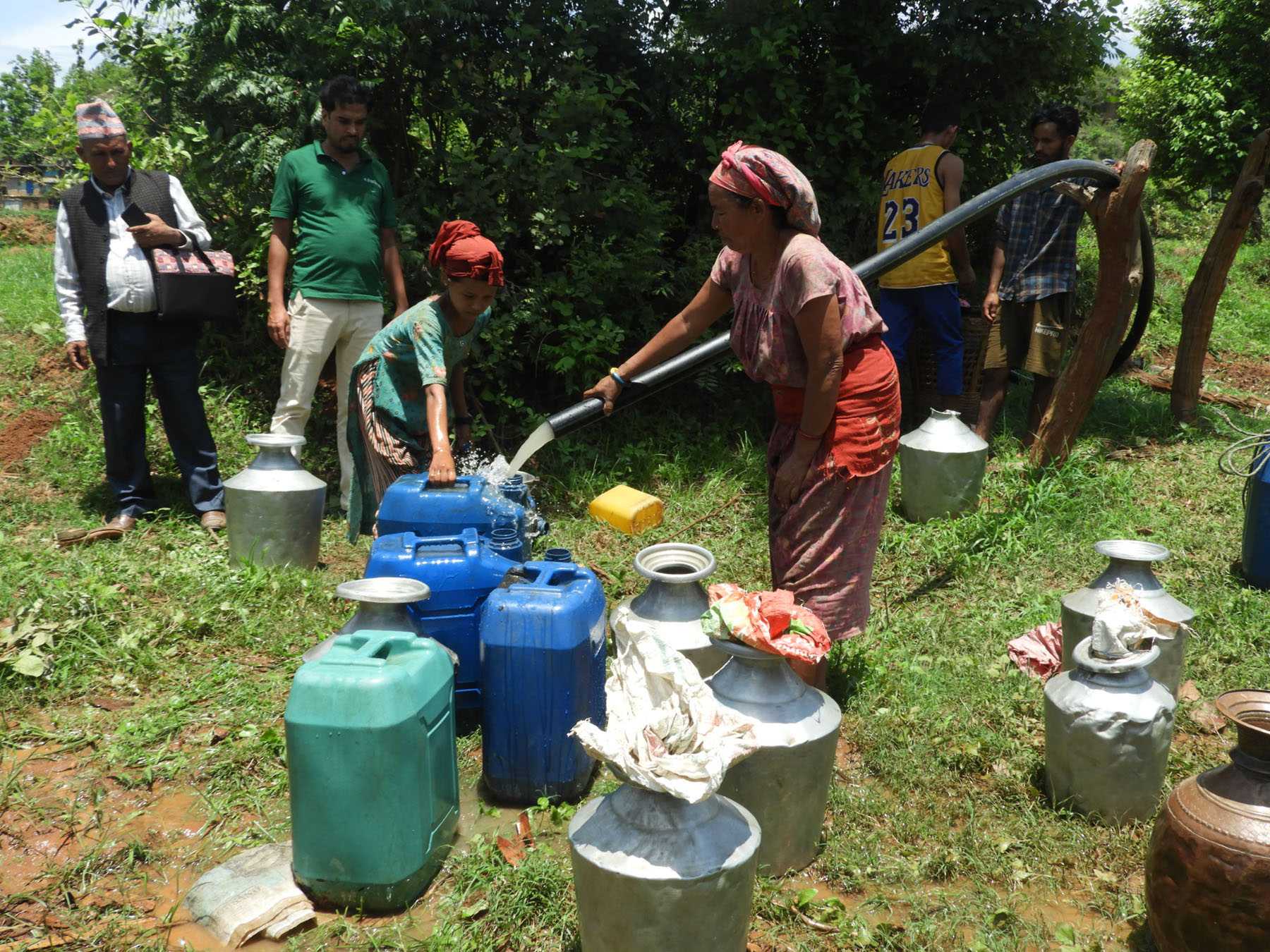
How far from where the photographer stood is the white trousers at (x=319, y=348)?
5484mm

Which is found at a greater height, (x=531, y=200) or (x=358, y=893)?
(x=531, y=200)

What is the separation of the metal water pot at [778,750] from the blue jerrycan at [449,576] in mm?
912

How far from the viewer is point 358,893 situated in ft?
8.77

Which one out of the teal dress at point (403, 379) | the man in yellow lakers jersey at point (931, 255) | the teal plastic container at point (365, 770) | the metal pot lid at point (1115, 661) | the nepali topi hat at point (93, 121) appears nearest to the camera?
the teal plastic container at point (365, 770)

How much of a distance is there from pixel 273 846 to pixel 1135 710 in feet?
8.53

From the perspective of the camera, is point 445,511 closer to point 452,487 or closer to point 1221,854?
point 452,487

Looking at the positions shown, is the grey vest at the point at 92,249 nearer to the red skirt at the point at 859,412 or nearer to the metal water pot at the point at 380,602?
the metal water pot at the point at 380,602

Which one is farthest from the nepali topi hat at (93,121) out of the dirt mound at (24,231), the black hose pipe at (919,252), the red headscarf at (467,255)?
the dirt mound at (24,231)

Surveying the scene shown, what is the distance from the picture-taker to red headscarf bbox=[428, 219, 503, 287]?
12.8 ft

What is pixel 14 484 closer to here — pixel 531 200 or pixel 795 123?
pixel 531 200

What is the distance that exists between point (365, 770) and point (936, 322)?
186 inches

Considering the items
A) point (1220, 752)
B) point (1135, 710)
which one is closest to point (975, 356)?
point (1220, 752)

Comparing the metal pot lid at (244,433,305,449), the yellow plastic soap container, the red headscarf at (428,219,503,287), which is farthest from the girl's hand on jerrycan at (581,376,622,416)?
the metal pot lid at (244,433,305,449)

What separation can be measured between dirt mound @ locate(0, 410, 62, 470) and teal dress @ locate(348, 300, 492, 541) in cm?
317
